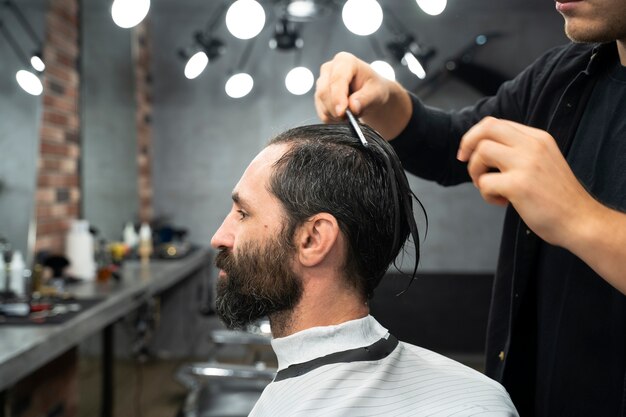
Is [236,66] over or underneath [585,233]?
over

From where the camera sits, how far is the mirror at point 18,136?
2822 mm

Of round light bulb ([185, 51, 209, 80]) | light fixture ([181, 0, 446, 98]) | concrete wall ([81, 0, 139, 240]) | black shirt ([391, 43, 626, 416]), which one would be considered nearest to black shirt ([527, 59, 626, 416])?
black shirt ([391, 43, 626, 416])

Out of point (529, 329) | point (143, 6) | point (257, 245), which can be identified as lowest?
point (529, 329)

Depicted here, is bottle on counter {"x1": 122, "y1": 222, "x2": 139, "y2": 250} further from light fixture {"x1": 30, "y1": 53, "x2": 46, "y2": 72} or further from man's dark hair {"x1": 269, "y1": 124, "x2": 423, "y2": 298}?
man's dark hair {"x1": 269, "y1": 124, "x2": 423, "y2": 298}

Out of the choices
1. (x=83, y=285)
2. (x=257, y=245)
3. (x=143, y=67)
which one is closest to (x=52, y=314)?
(x=83, y=285)

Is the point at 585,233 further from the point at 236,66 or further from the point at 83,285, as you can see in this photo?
the point at 236,66

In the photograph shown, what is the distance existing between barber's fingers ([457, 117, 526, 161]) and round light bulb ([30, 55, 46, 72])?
266cm

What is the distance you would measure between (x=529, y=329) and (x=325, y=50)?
4321 mm

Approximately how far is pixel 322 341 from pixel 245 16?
1821 mm

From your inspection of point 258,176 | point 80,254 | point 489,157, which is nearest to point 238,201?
point 258,176

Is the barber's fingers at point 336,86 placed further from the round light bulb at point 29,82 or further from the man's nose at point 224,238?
the round light bulb at point 29,82

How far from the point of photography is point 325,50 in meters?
5.29

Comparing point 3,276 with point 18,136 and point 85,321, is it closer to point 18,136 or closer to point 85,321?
point 85,321

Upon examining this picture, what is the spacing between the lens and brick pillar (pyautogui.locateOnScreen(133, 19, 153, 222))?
507 cm
